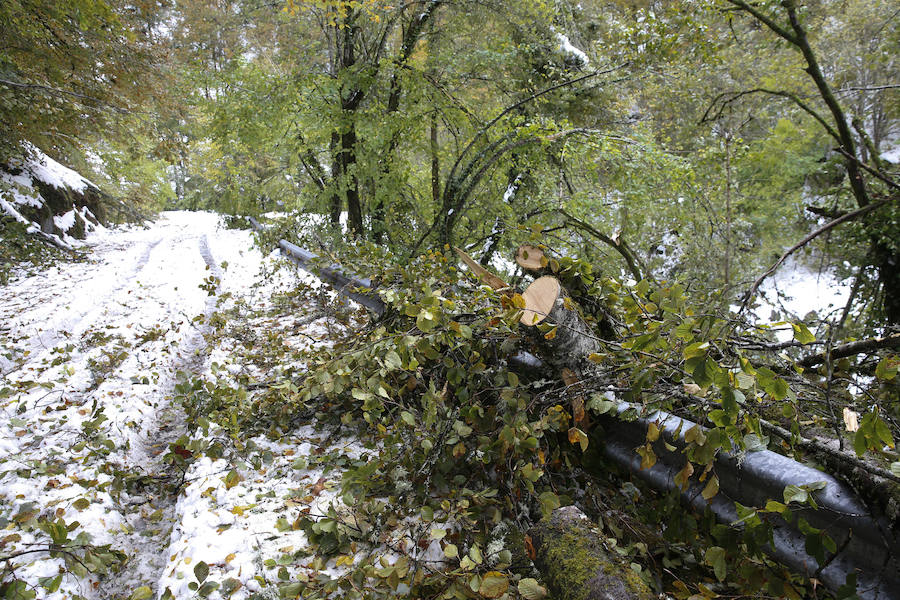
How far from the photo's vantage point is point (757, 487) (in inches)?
62.7

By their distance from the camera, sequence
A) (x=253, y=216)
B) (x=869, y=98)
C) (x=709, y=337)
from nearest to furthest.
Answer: (x=709, y=337)
(x=869, y=98)
(x=253, y=216)

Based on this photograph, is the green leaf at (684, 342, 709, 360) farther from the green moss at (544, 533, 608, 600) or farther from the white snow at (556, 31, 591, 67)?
the white snow at (556, 31, 591, 67)

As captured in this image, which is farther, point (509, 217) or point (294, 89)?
point (294, 89)

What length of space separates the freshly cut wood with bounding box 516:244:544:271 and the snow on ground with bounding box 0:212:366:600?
1703 mm

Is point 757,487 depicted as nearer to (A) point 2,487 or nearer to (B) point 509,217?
(A) point 2,487

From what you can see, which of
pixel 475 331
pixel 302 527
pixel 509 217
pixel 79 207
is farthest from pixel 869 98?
pixel 79 207

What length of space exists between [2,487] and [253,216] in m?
15.0

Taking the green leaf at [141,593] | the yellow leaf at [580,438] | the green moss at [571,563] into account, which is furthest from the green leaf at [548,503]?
the green leaf at [141,593]

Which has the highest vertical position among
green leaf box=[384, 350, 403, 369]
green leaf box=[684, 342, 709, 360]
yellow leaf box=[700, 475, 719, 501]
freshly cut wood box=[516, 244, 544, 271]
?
freshly cut wood box=[516, 244, 544, 271]

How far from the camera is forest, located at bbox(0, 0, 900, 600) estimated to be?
5.56ft

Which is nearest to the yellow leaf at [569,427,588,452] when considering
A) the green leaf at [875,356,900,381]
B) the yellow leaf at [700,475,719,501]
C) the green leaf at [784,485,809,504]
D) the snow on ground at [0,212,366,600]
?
the yellow leaf at [700,475,719,501]

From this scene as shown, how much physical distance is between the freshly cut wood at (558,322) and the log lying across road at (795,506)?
34cm

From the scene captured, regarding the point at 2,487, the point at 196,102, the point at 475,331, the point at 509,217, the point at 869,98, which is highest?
the point at 869,98

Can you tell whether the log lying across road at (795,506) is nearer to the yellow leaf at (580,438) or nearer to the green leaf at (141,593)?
the yellow leaf at (580,438)
